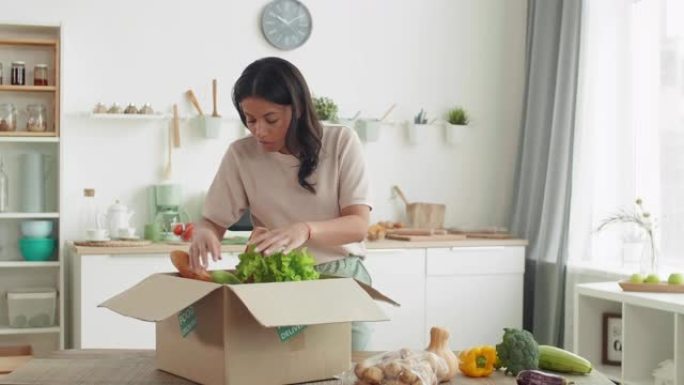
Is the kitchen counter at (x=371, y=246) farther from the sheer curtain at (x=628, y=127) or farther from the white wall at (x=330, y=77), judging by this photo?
the white wall at (x=330, y=77)

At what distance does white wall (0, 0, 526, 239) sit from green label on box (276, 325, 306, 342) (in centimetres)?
307

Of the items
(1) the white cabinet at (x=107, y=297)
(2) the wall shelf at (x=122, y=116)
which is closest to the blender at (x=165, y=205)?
(2) the wall shelf at (x=122, y=116)

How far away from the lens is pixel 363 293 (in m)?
1.77

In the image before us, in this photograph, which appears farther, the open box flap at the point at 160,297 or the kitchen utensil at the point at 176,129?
the kitchen utensil at the point at 176,129

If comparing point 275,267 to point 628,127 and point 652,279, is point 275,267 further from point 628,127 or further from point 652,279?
point 628,127

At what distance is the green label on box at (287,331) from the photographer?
174 cm

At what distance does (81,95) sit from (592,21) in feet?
8.37

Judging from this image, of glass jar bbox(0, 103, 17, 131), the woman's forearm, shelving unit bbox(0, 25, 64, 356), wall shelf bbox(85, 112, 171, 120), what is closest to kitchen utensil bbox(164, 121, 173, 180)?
wall shelf bbox(85, 112, 171, 120)

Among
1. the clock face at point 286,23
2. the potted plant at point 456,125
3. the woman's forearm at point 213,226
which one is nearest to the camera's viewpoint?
the woman's forearm at point 213,226

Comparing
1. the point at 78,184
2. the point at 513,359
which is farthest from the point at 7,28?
the point at 513,359

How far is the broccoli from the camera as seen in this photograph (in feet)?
6.11

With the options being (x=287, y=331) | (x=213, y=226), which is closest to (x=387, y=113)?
(x=213, y=226)

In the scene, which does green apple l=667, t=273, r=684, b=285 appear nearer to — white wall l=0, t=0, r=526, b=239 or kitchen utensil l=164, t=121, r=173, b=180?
white wall l=0, t=0, r=526, b=239

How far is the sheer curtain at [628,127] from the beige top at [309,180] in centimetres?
248
